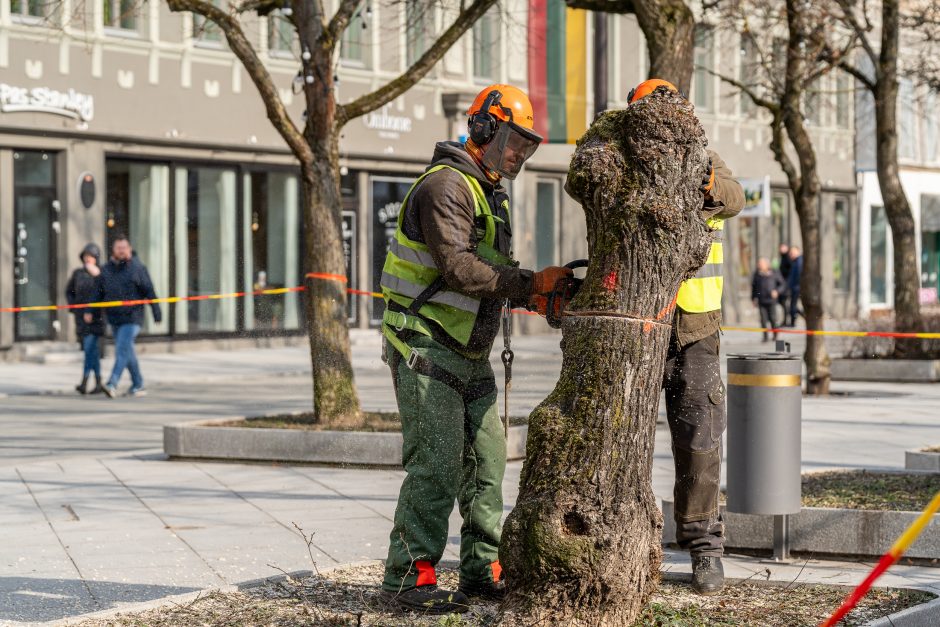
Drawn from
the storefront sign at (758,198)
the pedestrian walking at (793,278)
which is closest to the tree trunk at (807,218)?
the storefront sign at (758,198)

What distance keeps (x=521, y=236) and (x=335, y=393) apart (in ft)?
65.8

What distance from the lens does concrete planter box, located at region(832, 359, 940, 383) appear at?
61.3ft

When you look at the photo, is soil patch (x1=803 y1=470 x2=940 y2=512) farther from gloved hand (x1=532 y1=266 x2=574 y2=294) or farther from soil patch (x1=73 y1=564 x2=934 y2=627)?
gloved hand (x1=532 y1=266 x2=574 y2=294)

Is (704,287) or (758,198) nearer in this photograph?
(704,287)

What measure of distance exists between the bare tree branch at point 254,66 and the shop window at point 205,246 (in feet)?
44.5

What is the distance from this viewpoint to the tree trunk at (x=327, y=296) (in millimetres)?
11234

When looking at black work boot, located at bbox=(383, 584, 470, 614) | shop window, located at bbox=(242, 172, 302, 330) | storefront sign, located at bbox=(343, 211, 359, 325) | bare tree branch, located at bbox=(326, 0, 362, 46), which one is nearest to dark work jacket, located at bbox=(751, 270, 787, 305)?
storefront sign, located at bbox=(343, 211, 359, 325)

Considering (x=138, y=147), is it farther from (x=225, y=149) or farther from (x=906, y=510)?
(x=906, y=510)

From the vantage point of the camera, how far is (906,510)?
7340mm

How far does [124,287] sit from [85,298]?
0.80 metres

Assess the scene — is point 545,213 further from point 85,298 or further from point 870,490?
point 870,490

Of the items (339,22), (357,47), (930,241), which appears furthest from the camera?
(930,241)

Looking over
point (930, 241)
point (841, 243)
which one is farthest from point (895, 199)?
point (930, 241)

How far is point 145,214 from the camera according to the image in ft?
80.8
